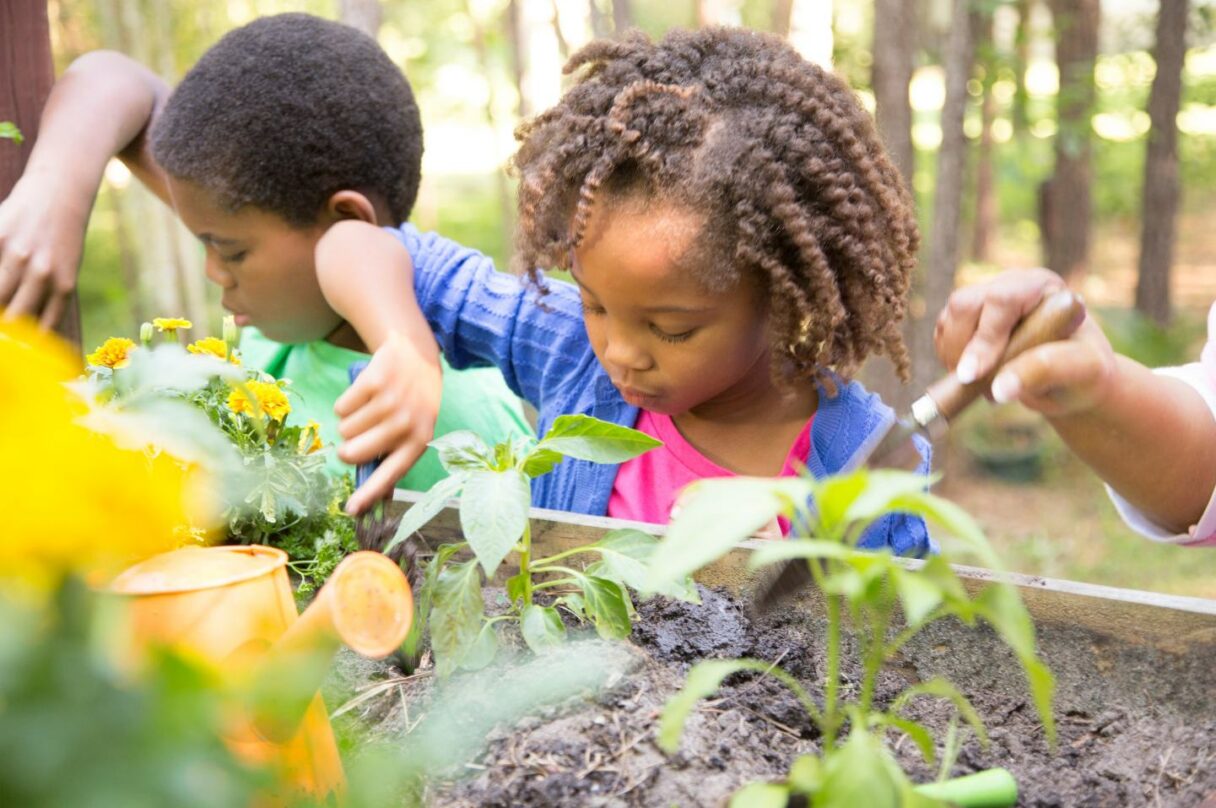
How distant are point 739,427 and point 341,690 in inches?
32.3

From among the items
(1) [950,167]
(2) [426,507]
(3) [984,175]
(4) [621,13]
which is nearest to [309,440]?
(2) [426,507]

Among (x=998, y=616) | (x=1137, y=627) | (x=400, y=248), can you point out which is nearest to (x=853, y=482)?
(x=998, y=616)

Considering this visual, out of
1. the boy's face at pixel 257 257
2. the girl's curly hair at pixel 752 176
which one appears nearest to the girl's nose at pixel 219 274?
the boy's face at pixel 257 257

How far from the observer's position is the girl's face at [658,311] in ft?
4.56

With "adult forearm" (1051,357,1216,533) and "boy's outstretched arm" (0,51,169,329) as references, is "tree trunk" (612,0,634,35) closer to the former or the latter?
"boy's outstretched arm" (0,51,169,329)

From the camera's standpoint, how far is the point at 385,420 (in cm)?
133

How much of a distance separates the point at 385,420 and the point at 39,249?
2.74 feet

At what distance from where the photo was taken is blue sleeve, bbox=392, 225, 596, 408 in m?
1.83

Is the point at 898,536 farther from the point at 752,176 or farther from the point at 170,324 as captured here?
the point at 170,324

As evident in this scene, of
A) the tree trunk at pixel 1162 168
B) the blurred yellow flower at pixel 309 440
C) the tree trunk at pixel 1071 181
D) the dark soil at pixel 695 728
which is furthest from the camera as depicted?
the tree trunk at pixel 1071 181

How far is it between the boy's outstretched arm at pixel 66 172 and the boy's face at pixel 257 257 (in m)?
0.17

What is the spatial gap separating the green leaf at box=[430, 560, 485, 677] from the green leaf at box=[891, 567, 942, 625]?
1.62 ft

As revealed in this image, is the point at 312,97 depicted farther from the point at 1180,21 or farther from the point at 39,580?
the point at 1180,21

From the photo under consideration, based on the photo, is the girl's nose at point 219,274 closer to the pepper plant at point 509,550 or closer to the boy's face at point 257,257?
the boy's face at point 257,257
